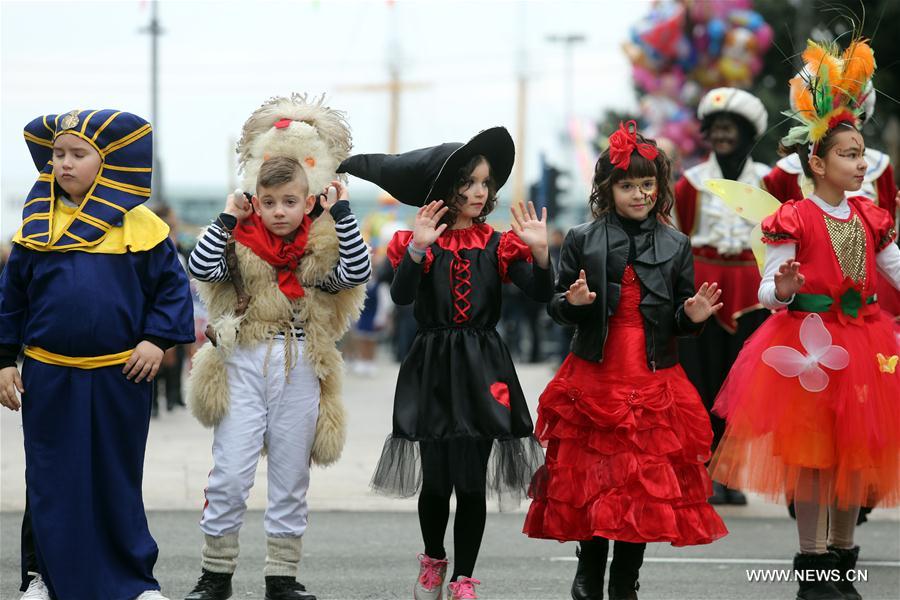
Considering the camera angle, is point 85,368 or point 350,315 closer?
point 85,368

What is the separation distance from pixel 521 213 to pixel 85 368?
1.85 metres

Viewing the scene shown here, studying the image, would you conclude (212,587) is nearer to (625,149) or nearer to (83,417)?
(83,417)

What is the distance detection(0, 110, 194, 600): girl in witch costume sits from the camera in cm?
498

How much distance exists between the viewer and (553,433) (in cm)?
539

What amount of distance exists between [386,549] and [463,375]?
212cm

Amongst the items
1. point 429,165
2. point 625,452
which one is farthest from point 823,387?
point 429,165

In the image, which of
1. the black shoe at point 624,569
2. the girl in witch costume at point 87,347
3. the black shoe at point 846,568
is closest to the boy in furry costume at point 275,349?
the girl in witch costume at point 87,347

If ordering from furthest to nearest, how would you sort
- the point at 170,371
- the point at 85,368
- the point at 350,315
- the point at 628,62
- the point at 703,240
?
1. the point at 628,62
2. the point at 170,371
3. the point at 703,240
4. the point at 350,315
5. the point at 85,368

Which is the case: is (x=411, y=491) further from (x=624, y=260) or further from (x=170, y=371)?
(x=170, y=371)

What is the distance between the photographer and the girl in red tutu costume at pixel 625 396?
5.17 meters

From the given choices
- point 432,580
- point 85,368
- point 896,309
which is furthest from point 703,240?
point 85,368

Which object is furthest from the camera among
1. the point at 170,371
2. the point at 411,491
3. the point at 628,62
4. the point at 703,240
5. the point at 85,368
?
the point at 628,62

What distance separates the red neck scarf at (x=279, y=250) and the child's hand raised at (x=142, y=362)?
0.64 m

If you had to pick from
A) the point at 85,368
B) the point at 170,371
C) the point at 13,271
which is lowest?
the point at 170,371
